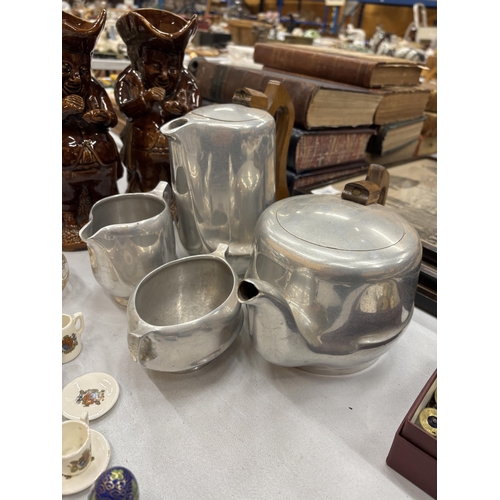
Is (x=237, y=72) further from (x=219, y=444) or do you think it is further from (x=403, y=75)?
(x=219, y=444)

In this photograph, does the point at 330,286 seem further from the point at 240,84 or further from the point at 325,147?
the point at 240,84

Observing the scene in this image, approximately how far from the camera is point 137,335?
44cm

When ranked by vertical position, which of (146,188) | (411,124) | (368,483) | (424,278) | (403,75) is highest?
(403,75)

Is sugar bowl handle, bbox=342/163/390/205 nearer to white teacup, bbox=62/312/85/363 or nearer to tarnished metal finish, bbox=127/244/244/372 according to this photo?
tarnished metal finish, bbox=127/244/244/372

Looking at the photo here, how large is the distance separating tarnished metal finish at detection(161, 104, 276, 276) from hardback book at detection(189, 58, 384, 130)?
0.21 meters

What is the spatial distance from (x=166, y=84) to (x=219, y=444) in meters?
0.57

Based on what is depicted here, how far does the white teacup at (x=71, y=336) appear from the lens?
53 centimetres

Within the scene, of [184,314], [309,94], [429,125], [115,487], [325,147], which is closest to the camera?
[115,487]

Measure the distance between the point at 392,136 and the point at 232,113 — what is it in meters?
0.60

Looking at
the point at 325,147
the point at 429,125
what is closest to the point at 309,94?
the point at 325,147

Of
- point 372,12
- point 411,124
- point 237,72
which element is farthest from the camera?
point 372,12

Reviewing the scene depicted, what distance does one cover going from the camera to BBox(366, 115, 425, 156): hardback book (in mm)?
1003

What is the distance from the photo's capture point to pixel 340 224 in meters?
0.48

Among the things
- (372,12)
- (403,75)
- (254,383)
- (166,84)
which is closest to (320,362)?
(254,383)
